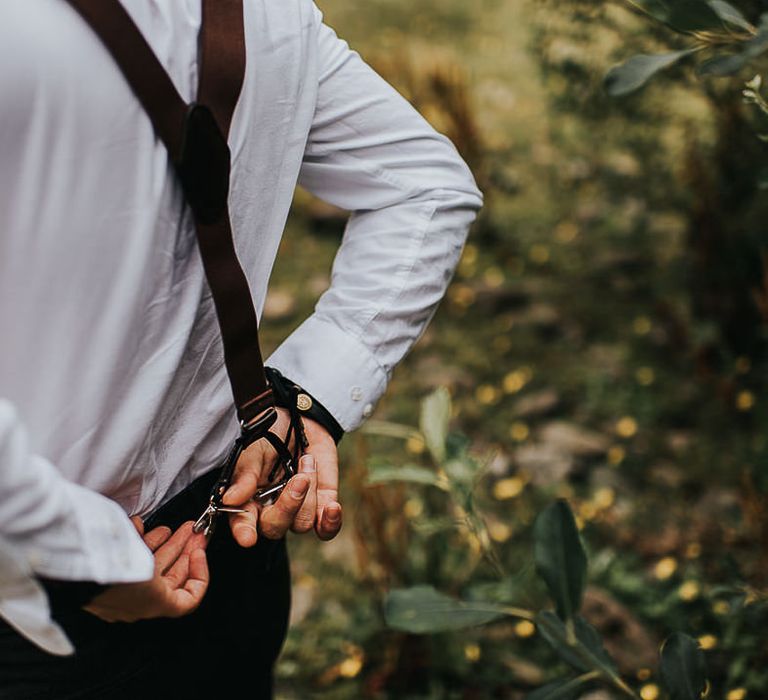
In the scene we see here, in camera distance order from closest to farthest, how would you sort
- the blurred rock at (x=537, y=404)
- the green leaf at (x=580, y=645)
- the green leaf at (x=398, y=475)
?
1. the green leaf at (x=580, y=645)
2. the green leaf at (x=398, y=475)
3. the blurred rock at (x=537, y=404)

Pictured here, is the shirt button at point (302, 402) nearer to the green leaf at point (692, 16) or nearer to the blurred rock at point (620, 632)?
the green leaf at point (692, 16)

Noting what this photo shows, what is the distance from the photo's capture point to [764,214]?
107 inches

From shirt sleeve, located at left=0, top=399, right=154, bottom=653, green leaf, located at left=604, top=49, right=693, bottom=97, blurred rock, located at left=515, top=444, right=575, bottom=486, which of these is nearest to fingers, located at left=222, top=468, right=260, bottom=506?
shirt sleeve, located at left=0, top=399, right=154, bottom=653

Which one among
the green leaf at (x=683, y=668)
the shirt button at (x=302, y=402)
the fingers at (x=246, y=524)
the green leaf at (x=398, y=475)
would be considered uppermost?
the shirt button at (x=302, y=402)

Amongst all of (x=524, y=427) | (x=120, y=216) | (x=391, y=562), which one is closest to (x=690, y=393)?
(x=524, y=427)

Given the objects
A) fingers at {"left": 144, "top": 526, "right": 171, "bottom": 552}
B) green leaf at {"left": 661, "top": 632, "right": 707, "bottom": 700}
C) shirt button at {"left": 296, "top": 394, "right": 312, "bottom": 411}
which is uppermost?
shirt button at {"left": 296, "top": 394, "right": 312, "bottom": 411}

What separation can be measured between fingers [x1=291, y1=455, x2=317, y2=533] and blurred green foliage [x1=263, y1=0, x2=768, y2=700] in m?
0.46

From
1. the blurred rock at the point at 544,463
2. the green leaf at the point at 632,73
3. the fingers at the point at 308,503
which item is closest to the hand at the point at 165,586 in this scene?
the fingers at the point at 308,503

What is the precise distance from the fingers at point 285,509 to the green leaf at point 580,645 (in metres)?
0.58

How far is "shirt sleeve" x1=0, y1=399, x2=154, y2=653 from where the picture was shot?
2.65 ft

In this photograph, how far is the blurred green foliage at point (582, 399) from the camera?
6.88 feet

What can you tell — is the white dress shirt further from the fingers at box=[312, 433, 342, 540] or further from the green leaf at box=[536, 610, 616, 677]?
the green leaf at box=[536, 610, 616, 677]

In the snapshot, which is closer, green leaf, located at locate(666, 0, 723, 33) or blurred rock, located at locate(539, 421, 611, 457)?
green leaf, located at locate(666, 0, 723, 33)

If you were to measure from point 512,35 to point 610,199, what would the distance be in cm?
223
